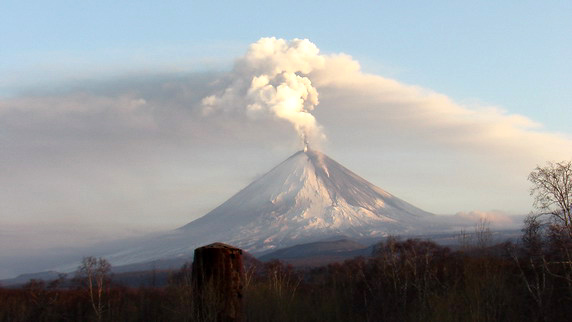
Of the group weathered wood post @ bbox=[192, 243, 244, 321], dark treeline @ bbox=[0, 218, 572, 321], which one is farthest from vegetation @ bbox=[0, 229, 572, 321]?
weathered wood post @ bbox=[192, 243, 244, 321]

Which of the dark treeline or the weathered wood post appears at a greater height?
the weathered wood post

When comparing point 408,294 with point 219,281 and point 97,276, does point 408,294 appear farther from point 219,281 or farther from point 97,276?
point 219,281

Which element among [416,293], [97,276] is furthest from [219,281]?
[97,276]

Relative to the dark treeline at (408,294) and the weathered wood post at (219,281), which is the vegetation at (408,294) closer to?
the dark treeline at (408,294)

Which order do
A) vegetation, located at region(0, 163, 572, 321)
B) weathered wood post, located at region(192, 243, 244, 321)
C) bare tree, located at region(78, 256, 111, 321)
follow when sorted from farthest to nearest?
bare tree, located at region(78, 256, 111, 321) < vegetation, located at region(0, 163, 572, 321) < weathered wood post, located at region(192, 243, 244, 321)

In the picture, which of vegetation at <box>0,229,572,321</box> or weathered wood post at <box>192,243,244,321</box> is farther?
vegetation at <box>0,229,572,321</box>

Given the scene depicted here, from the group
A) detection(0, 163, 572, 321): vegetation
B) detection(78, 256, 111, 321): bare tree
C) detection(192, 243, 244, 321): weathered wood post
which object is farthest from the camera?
detection(78, 256, 111, 321): bare tree

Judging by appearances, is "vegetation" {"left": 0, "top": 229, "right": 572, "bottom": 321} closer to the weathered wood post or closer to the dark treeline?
the dark treeline
